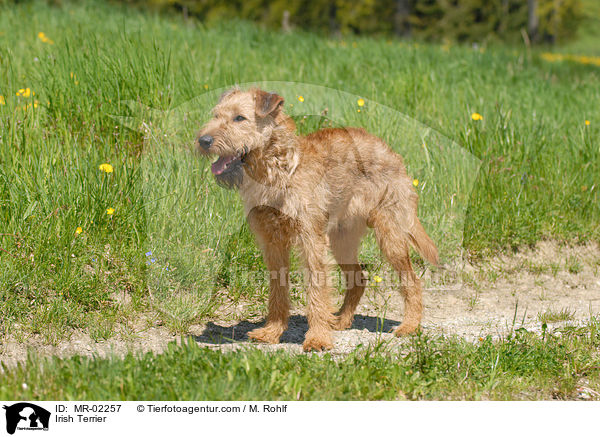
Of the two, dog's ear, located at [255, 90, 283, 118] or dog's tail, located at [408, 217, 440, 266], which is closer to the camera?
dog's ear, located at [255, 90, 283, 118]

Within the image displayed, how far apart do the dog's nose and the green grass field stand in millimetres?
1275

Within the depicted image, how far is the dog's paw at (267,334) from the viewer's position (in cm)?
468

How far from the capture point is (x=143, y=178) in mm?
5586

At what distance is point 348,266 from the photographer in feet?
17.2

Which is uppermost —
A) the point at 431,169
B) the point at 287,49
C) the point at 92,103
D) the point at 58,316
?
the point at 287,49

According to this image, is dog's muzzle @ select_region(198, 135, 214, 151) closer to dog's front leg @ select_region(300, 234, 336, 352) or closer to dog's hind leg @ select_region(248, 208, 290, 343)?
dog's hind leg @ select_region(248, 208, 290, 343)

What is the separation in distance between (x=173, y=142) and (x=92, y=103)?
3.52ft

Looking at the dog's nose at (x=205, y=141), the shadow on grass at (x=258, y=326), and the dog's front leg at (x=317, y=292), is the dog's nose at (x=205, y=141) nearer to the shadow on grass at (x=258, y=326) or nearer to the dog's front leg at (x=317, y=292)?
the dog's front leg at (x=317, y=292)

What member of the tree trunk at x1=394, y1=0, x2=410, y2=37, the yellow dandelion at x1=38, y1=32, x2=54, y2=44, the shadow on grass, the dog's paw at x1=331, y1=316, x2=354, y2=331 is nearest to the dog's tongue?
the shadow on grass

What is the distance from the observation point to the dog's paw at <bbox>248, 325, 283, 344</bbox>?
15.4 ft

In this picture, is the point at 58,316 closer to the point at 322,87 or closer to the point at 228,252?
the point at 228,252
